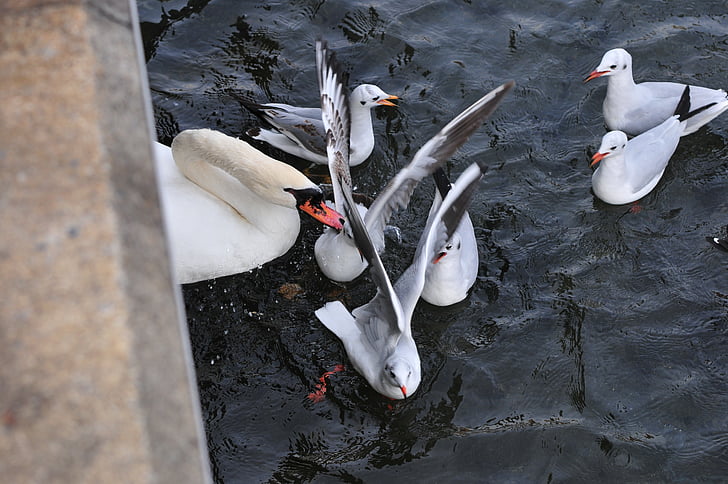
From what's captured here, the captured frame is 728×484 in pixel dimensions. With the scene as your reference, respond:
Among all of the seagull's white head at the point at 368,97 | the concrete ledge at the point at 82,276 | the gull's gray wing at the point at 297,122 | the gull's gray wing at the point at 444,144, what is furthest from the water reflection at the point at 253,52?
the concrete ledge at the point at 82,276

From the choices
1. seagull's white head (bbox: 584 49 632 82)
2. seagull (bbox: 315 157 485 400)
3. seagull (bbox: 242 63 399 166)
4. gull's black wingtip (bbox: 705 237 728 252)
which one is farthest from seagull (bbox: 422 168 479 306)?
seagull's white head (bbox: 584 49 632 82)

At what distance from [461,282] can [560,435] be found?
112cm

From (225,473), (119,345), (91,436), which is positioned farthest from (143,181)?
(225,473)

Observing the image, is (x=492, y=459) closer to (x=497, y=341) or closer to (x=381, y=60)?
(x=497, y=341)

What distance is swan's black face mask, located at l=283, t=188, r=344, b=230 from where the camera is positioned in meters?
4.49

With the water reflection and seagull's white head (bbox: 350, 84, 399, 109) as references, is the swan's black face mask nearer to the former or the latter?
seagull's white head (bbox: 350, 84, 399, 109)

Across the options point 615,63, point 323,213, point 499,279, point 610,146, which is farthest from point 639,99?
point 323,213

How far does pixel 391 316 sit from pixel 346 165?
1.48 meters

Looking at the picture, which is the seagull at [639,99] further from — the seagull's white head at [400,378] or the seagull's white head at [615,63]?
the seagull's white head at [400,378]

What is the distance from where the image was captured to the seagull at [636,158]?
215 inches

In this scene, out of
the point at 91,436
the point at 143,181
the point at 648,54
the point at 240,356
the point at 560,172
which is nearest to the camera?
the point at 91,436

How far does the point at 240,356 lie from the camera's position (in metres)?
4.75

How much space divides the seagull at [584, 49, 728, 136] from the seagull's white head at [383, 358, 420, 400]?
121 inches

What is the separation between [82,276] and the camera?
112 cm
